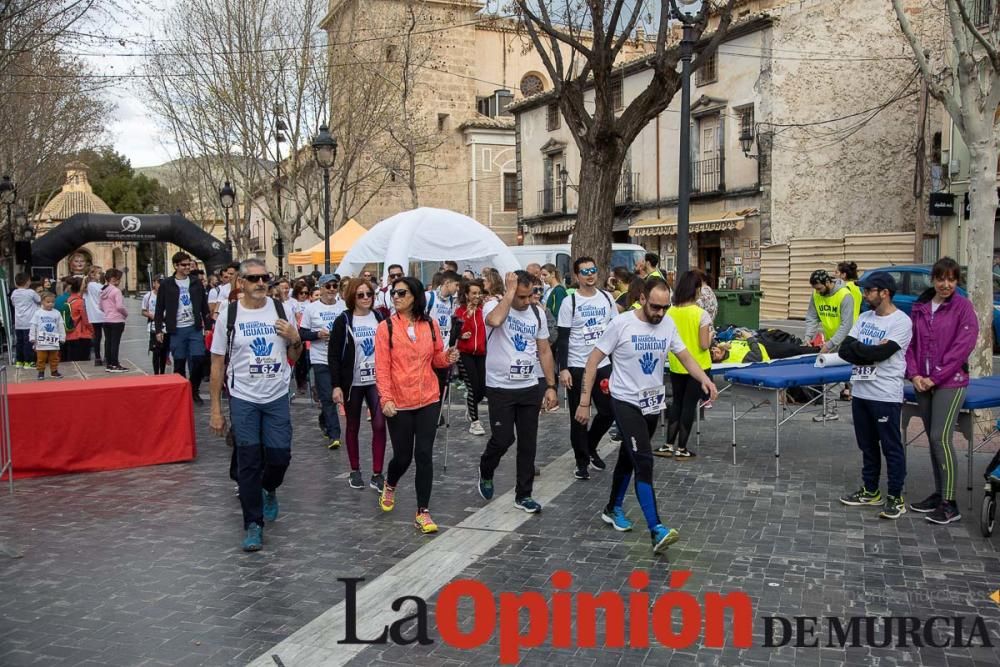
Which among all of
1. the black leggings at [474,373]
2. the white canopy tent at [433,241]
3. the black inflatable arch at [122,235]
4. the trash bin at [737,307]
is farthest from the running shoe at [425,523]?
the black inflatable arch at [122,235]

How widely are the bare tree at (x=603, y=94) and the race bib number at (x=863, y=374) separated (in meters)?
7.60

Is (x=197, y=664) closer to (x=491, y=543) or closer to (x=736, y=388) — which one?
(x=491, y=543)

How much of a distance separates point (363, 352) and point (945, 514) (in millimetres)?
4695

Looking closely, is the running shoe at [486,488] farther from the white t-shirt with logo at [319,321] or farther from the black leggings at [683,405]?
the white t-shirt with logo at [319,321]

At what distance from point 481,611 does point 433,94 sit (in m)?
38.3

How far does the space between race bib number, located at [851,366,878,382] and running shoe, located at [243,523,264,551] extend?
4480 millimetres

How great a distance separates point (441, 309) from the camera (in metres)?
11.1

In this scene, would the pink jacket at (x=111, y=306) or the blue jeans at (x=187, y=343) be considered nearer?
the blue jeans at (x=187, y=343)

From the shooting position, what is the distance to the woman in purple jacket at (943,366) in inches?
249

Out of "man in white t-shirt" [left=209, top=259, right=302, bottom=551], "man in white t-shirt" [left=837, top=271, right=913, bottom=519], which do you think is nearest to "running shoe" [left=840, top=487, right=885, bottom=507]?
"man in white t-shirt" [left=837, top=271, right=913, bottom=519]

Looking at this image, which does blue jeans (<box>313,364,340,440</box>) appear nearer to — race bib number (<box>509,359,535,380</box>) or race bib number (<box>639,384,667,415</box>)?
race bib number (<box>509,359,535,380</box>)

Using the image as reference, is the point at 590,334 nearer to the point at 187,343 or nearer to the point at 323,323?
the point at 323,323

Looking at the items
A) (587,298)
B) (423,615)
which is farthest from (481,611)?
(587,298)

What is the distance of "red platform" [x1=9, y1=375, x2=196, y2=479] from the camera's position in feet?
27.0
